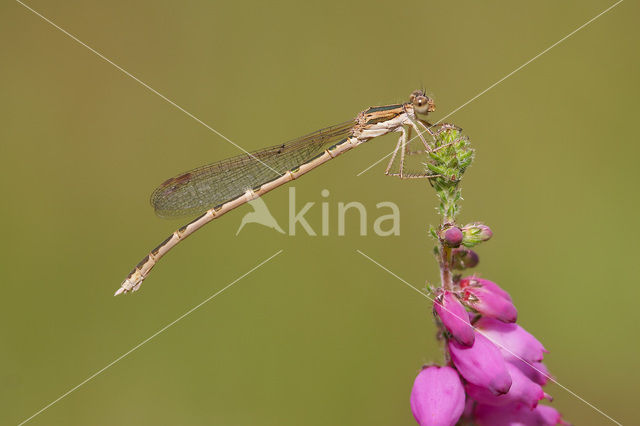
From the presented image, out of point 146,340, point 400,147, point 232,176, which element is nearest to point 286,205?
point 232,176

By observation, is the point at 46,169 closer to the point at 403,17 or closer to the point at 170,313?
the point at 170,313

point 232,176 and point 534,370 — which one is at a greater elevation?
point 232,176

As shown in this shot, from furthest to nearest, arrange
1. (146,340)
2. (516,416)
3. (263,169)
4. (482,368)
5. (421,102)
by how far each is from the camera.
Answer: (146,340), (263,169), (421,102), (516,416), (482,368)

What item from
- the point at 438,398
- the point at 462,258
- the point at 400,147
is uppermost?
the point at 400,147

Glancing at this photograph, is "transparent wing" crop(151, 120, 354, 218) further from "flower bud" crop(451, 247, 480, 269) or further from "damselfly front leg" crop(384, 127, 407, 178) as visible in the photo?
"flower bud" crop(451, 247, 480, 269)

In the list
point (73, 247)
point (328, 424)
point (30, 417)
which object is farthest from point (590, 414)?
point (73, 247)

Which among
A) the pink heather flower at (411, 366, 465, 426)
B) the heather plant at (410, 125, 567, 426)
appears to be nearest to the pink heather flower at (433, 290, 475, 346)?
the heather plant at (410, 125, 567, 426)

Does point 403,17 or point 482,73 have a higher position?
point 403,17

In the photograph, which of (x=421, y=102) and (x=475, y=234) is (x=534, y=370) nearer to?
(x=475, y=234)
